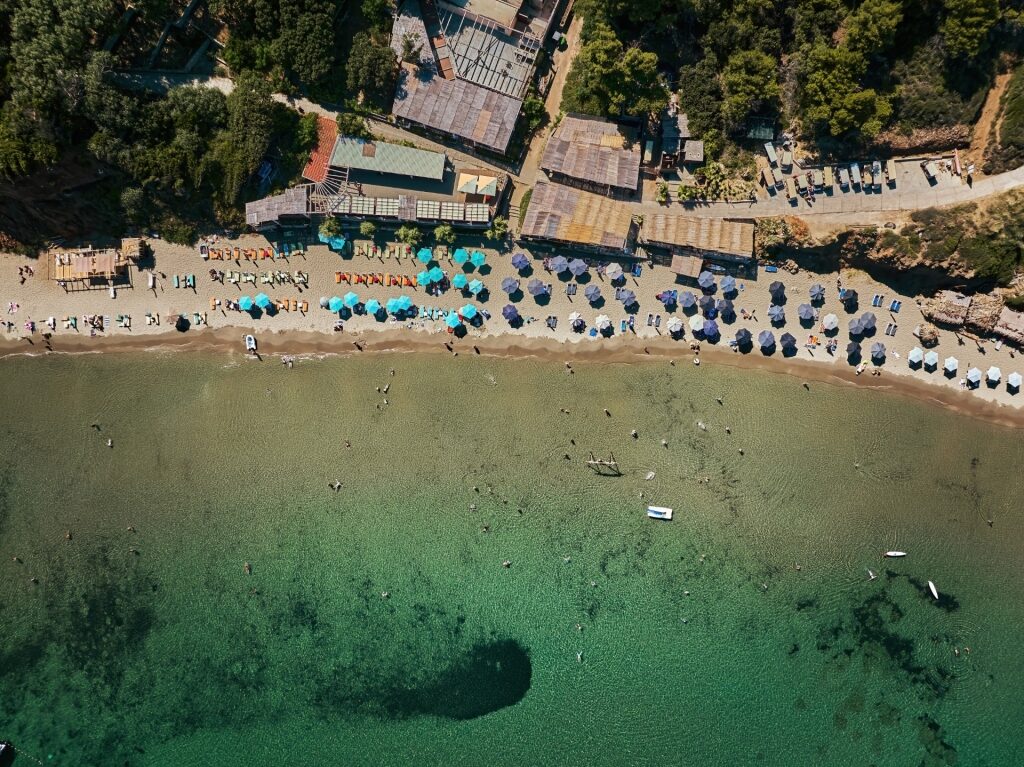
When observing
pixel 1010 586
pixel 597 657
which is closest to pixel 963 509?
pixel 1010 586

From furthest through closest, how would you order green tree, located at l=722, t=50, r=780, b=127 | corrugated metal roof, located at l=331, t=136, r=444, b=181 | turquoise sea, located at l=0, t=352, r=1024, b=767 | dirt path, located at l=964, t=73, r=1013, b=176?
1. turquoise sea, located at l=0, t=352, r=1024, b=767
2. corrugated metal roof, located at l=331, t=136, r=444, b=181
3. dirt path, located at l=964, t=73, r=1013, b=176
4. green tree, located at l=722, t=50, r=780, b=127

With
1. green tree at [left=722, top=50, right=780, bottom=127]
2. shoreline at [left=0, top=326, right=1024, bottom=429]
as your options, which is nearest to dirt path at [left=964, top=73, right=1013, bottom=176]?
green tree at [left=722, top=50, right=780, bottom=127]

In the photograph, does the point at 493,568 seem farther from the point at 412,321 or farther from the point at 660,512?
the point at 412,321

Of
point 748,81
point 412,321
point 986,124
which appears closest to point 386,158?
point 412,321

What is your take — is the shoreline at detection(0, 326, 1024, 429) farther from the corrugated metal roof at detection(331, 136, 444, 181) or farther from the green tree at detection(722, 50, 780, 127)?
the green tree at detection(722, 50, 780, 127)

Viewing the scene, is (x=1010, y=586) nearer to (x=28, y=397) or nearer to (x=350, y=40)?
(x=350, y=40)
